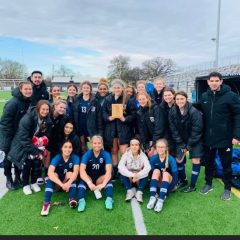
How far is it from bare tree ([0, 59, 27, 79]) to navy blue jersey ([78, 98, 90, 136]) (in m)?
71.6

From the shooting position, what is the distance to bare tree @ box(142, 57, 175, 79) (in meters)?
73.1

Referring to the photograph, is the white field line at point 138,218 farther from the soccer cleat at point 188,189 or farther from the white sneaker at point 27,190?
the white sneaker at point 27,190

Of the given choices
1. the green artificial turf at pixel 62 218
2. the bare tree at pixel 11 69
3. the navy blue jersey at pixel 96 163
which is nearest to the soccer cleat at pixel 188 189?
the green artificial turf at pixel 62 218

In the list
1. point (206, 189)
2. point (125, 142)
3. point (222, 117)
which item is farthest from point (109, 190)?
point (222, 117)

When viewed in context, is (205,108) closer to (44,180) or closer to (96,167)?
(96,167)

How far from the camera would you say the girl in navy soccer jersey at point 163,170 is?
200 inches

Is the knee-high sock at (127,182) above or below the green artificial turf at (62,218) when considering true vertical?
above

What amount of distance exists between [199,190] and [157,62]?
7006 centimetres

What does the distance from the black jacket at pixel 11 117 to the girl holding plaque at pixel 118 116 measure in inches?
57.6

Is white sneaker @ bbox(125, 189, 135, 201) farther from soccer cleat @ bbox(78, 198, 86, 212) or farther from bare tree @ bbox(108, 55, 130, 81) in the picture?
bare tree @ bbox(108, 55, 130, 81)

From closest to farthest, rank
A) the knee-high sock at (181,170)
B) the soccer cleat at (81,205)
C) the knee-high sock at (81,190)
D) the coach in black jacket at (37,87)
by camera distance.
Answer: the soccer cleat at (81,205) → the knee-high sock at (81,190) → the knee-high sock at (181,170) → the coach in black jacket at (37,87)

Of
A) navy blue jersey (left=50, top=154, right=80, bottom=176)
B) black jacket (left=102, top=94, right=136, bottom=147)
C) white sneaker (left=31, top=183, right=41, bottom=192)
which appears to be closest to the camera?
navy blue jersey (left=50, top=154, right=80, bottom=176)

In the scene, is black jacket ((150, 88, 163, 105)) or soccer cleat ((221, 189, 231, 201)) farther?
black jacket ((150, 88, 163, 105))

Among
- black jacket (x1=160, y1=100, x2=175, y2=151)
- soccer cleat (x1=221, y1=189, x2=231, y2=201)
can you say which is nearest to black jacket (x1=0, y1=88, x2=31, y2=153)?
black jacket (x1=160, y1=100, x2=175, y2=151)
